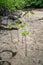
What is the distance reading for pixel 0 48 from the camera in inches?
207

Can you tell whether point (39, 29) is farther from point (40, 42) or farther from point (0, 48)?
point (0, 48)

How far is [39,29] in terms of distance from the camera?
7242mm

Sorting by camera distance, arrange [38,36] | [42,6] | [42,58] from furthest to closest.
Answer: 1. [42,6]
2. [38,36]
3. [42,58]

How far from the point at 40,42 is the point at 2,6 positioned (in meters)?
3.91

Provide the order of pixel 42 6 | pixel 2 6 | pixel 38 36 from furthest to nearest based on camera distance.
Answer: pixel 42 6 < pixel 2 6 < pixel 38 36

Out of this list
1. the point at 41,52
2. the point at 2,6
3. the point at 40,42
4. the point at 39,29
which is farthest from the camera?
the point at 2,6

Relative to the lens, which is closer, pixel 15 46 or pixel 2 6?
pixel 15 46

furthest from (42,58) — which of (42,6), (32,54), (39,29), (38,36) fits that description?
(42,6)

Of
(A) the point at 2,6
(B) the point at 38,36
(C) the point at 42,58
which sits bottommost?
(C) the point at 42,58

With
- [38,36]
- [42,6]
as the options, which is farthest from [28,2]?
[38,36]

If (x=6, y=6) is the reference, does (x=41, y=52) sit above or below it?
below

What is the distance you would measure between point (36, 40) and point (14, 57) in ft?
4.79

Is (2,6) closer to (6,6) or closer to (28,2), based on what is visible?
(6,6)

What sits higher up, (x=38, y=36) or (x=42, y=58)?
(x=38, y=36)
